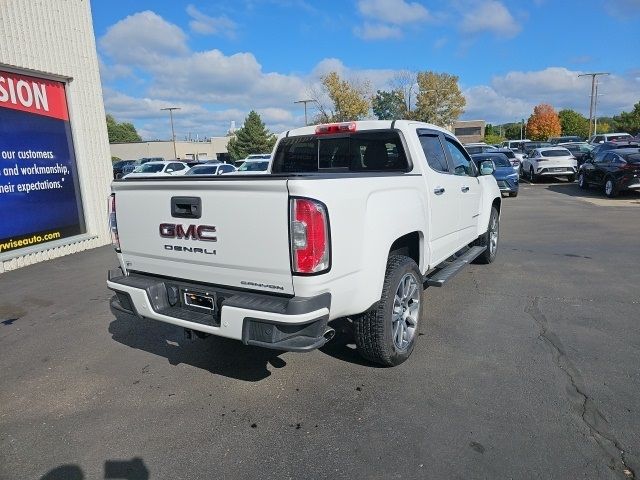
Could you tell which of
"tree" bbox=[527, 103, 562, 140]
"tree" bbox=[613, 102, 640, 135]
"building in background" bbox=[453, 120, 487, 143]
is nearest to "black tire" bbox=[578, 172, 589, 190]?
"tree" bbox=[613, 102, 640, 135]

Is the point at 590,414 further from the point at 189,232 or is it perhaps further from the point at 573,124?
the point at 573,124

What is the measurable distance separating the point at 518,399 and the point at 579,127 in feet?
311

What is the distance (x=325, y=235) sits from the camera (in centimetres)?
282

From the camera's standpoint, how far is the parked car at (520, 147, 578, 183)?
2162 centimetres

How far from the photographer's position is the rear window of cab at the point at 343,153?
4.52 m

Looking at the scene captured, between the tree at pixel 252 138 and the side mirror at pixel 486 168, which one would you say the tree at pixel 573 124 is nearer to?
the tree at pixel 252 138

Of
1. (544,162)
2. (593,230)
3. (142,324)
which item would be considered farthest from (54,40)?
(544,162)

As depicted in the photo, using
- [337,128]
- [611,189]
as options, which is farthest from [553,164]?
[337,128]

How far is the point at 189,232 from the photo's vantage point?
10.6 feet

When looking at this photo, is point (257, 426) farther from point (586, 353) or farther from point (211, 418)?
point (586, 353)

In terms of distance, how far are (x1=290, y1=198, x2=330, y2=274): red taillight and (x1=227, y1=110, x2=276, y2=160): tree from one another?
61.0 m

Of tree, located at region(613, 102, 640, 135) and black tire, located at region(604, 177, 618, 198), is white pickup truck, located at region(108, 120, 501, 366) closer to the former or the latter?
black tire, located at region(604, 177, 618, 198)

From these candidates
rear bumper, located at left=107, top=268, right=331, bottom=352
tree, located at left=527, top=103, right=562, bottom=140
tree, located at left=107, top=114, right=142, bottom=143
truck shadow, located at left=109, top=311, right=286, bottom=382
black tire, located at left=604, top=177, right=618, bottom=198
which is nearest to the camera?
rear bumper, located at left=107, top=268, right=331, bottom=352

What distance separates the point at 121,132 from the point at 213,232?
117 metres
